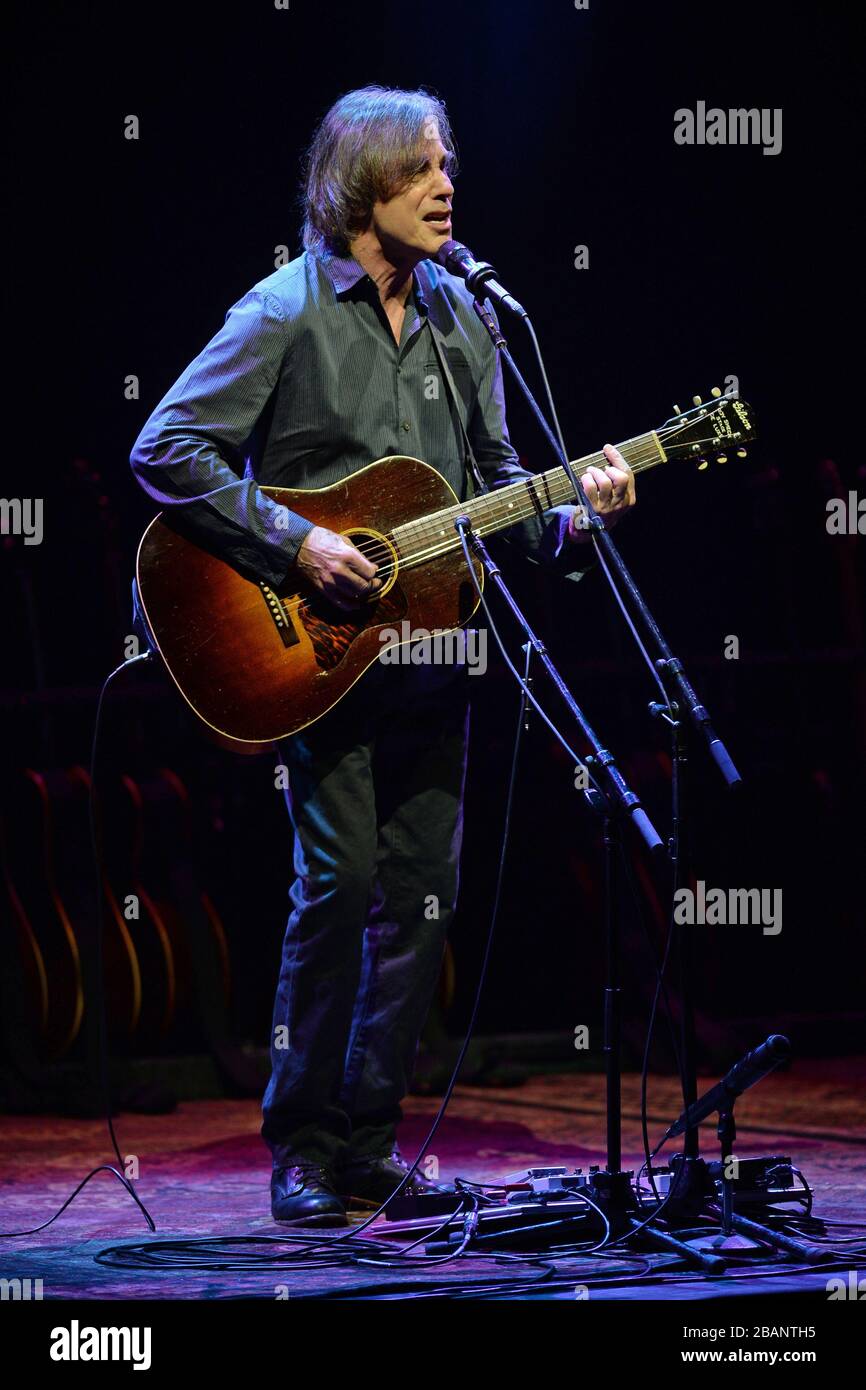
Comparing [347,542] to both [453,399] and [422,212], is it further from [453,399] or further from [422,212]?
[422,212]

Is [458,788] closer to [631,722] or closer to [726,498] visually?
[631,722]

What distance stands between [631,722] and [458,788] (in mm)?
2200

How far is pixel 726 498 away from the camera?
6.00 m

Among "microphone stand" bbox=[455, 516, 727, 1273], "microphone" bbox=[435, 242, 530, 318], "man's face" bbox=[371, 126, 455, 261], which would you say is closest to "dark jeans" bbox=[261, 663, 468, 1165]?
"microphone stand" bbox=[455, 516, 727, 1273]

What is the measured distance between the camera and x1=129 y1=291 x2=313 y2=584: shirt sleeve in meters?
3.33

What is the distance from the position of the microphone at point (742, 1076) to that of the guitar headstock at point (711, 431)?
4.23 feet

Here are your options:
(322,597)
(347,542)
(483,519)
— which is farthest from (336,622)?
(483,519)

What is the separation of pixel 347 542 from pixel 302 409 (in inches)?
12.6

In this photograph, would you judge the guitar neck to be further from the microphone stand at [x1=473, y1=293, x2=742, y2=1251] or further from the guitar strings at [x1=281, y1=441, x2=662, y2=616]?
the microphone stand at [x1=473, y1=293, x2=742, y2=1251]

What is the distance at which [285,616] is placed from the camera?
3.40 meters

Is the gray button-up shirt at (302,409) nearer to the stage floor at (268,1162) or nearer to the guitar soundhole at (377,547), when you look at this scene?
the guitar soundhole at (377,547)

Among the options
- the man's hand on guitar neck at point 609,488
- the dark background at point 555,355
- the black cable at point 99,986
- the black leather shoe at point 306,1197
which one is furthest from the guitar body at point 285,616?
the dark background at point 555,355
